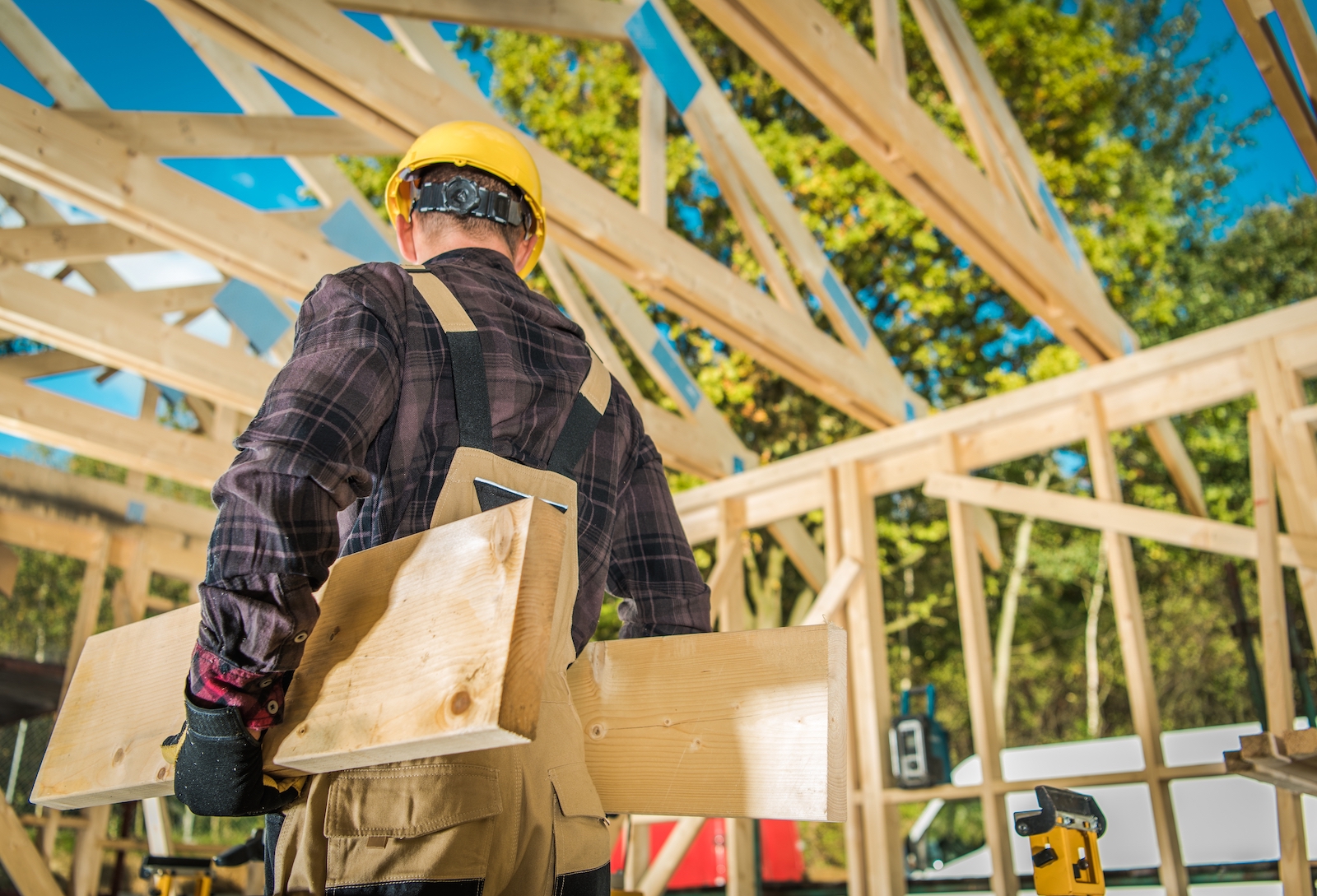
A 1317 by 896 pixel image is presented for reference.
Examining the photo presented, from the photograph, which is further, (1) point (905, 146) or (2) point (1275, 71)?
(1) point (905, 146)

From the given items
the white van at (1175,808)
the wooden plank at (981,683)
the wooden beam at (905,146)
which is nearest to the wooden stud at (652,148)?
the wooden beam at (905,146)

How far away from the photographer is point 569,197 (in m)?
3.68

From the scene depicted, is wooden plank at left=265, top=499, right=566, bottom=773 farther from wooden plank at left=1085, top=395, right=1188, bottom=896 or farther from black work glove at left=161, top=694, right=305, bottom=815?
wooden plank at left=1085, top=395, right=1188, bottom=896

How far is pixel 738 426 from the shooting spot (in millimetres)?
10008

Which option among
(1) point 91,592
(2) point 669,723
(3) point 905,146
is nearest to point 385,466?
(2) point 669,723

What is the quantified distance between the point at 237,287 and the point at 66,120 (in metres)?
1.46

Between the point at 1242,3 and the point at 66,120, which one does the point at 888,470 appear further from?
the point at 66,120

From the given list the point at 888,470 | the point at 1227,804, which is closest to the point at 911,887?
the point at 1227,804

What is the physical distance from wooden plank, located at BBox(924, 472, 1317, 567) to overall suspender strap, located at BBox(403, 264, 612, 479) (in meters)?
3.12

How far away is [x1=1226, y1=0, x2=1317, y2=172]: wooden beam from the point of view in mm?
2824

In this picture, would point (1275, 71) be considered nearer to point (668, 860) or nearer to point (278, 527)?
point (278, 527)

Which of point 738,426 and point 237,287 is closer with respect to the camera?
point 237,287

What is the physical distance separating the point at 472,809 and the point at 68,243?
15.0 ft

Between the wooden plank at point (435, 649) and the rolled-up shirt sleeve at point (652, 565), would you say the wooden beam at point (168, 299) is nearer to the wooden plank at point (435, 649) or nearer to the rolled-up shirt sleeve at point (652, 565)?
the rolled-up shirt sleeve at point (652, 565)
